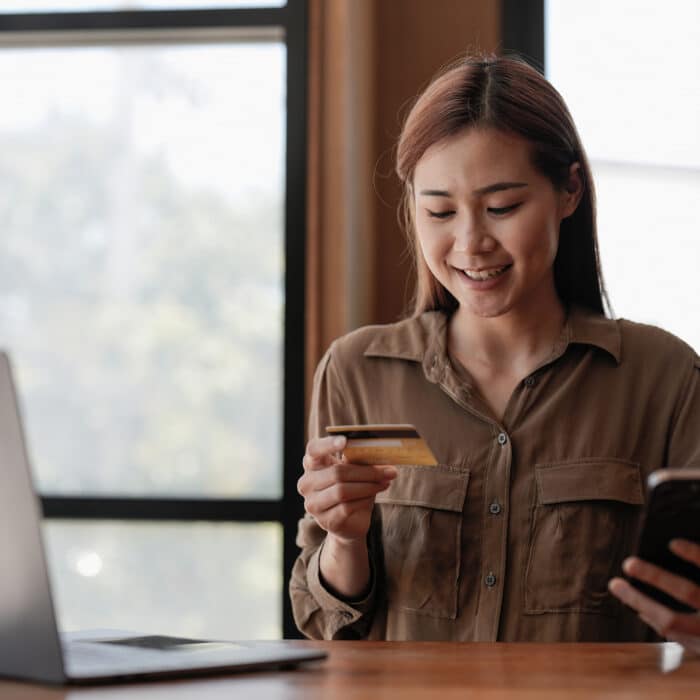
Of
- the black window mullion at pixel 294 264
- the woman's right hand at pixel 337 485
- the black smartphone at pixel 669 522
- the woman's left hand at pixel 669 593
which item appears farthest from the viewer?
the black window mullion at pixel 294 264

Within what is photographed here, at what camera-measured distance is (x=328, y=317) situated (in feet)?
7.96

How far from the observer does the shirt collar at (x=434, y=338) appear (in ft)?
5.41

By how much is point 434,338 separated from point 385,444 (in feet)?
1.79

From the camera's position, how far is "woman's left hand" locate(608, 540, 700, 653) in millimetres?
1096

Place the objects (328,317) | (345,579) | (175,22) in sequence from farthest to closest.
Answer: (175,22)
(328,317)
(345,579)

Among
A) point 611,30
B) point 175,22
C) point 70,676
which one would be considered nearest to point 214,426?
point 175,22

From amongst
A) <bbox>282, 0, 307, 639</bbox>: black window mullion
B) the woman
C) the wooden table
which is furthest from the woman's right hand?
<bbox>282, 0, 307, 639</bbox>: black window mullion

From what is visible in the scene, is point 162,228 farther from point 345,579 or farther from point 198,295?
point 345,579

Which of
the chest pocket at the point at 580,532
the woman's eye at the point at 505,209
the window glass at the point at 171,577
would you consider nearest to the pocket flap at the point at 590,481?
the chest pocket at the point at 580,532

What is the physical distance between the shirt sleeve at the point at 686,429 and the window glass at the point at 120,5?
1450 millimetres

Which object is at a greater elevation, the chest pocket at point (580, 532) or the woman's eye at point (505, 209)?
the woman's eye at point (505, 209)

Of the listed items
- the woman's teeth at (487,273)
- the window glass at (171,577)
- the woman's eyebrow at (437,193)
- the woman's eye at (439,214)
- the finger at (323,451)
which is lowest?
the window glass at (171,577)

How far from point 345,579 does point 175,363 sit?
1246 millimetres

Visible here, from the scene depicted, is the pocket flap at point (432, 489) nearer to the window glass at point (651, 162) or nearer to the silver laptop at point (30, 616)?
the silver laptop at point (30, 616)
